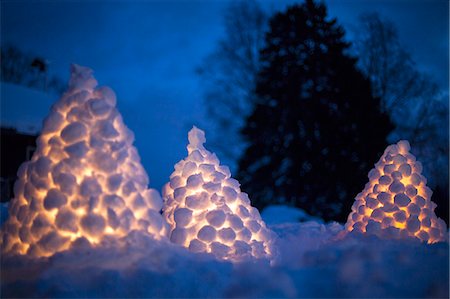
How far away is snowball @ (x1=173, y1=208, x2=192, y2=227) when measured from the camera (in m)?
3.56

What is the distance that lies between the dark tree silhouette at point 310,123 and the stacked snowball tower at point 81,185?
1064cm

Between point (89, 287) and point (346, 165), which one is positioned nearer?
point (89, 287)

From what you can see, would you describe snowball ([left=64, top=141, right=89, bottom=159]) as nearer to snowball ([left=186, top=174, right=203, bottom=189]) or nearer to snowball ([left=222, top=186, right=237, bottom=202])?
snowball ([left=186, top=174, right=203, bottom=189])

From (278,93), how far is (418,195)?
9.67m

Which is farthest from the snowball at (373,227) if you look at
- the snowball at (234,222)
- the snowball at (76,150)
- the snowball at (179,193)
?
the snowball at (76,150)

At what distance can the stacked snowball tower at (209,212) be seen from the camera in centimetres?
350

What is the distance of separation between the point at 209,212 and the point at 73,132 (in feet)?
4.66

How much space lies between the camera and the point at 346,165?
42.4 ft

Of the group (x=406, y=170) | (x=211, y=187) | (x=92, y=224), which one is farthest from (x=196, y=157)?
(x=406, y=170)

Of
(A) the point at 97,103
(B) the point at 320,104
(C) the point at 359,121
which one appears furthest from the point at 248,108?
(A) the point at 97,103

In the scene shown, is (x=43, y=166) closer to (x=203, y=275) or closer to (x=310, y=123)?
(x=203, y=275)

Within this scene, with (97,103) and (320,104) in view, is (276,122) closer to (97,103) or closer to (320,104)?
(320,104)

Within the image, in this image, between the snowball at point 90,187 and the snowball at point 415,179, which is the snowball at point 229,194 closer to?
the snowball at point 90,187

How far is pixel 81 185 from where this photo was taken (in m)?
2.87
